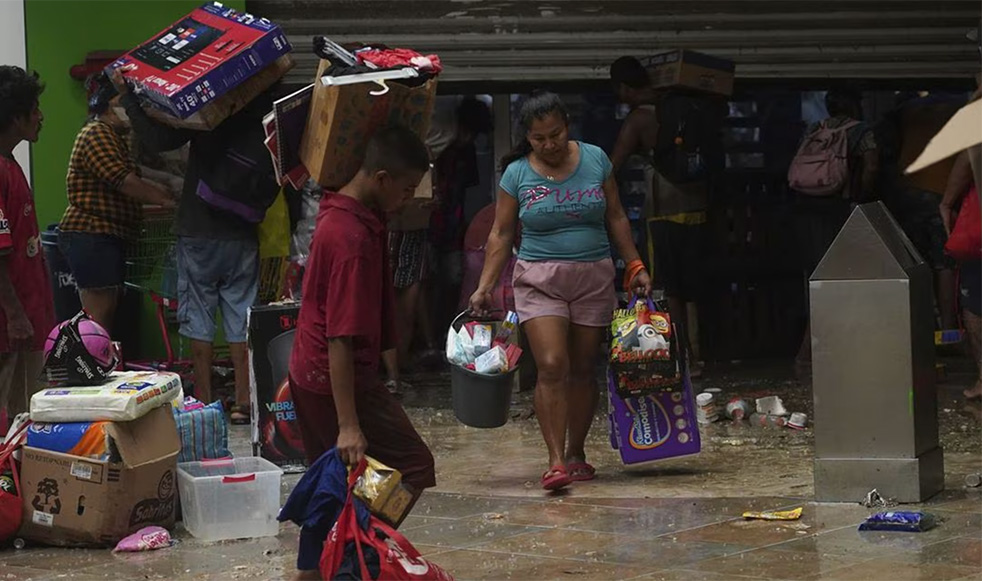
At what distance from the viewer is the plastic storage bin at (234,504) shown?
6.84m

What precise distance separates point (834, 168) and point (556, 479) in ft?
16.0

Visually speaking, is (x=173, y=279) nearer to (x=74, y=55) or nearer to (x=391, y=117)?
(x=74, y=55)

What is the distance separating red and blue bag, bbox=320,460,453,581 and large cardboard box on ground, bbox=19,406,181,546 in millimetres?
1701

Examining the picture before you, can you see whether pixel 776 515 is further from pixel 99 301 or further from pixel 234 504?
pixel 99 301

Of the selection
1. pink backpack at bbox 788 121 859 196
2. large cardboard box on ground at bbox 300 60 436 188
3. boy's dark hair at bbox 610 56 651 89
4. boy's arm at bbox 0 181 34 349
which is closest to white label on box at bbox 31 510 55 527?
boy's arm at bbox 0 181 34 349

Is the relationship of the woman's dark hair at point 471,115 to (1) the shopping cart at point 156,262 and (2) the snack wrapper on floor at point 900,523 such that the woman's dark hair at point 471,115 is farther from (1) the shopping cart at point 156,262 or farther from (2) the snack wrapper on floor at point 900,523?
(2) the snack wrapper on floor at point 900,523

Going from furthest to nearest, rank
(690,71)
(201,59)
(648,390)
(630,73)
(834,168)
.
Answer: (834,168), (690,71), (630,73), (201,59), (648,390)

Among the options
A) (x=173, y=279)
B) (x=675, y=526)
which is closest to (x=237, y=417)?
(x=173, y=279)

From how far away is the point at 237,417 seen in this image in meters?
9.93

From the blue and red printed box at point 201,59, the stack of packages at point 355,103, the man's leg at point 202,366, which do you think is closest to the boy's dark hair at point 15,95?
the blue and red printed box at point 201,59

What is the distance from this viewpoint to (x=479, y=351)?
309 inches

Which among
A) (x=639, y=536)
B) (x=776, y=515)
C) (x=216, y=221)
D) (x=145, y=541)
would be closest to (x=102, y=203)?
(x=216, y=221)

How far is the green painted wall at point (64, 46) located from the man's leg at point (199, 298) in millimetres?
2091

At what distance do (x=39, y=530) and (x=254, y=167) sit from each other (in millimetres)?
2912
